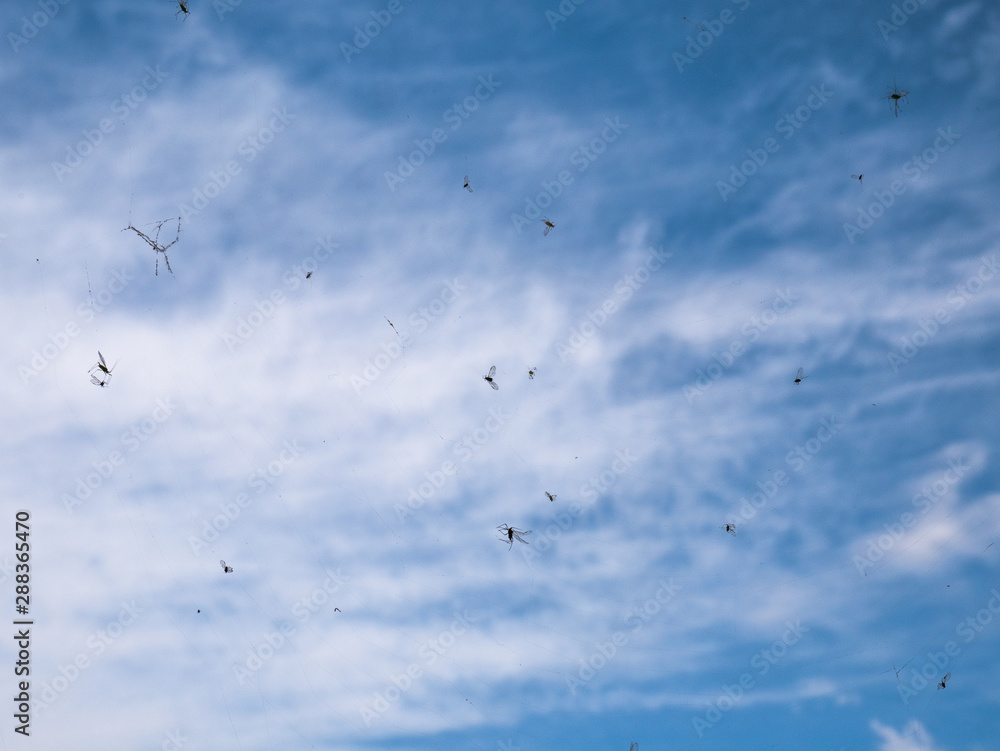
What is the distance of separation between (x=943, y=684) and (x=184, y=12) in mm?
46247

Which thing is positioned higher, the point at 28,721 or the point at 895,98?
the point at 895,98

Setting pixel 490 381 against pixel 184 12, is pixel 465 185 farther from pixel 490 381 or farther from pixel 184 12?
pixel 184 12

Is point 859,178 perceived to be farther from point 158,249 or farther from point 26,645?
point 26,645

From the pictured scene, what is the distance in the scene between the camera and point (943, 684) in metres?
40.9

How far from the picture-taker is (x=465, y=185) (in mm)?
31344

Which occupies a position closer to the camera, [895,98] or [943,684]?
[895,98]

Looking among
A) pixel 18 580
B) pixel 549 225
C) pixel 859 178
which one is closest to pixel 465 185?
pixel 549 225

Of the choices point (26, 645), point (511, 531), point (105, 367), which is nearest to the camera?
point (26, 645)

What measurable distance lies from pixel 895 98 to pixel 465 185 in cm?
1901

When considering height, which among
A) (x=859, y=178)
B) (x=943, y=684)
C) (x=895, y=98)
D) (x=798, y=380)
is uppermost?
(x=895, y=98)

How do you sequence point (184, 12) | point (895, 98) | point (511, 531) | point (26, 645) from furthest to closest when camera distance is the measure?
point (511, 531) → point (895, 98) → point (184, 12) → point (26, 645)

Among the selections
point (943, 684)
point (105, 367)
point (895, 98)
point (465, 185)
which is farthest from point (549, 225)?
point (943, 684)

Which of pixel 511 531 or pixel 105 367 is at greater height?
pixel 105 367

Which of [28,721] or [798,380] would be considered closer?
[28,721]
